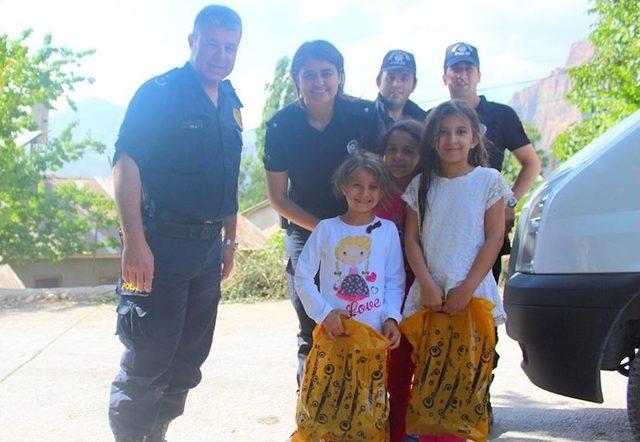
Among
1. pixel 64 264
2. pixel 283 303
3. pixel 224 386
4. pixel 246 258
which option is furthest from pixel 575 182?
pixel 64 264

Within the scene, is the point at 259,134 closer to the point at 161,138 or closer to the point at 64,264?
the point at 64,264

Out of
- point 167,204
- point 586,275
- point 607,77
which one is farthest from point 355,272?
point 607,77

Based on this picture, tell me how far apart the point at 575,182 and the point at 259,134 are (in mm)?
42415

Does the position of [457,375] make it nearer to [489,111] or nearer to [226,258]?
[226,258]

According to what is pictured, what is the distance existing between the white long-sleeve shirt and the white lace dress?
4.9 inches

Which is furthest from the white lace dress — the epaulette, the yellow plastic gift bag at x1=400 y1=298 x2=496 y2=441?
the epaulette

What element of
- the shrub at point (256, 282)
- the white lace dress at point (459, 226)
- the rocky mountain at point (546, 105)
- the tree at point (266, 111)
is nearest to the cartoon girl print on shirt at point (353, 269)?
the white lace dress at point (459, 226)

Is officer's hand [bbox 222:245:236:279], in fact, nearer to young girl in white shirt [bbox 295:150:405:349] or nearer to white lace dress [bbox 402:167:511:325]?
young girl in white shirt [bbox 295:150:405:349]

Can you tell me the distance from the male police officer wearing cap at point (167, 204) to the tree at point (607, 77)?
573 cm

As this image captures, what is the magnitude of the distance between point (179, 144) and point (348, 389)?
1.20 meters

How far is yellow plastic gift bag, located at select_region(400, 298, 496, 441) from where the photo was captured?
2828 mm

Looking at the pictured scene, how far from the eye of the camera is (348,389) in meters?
2.84

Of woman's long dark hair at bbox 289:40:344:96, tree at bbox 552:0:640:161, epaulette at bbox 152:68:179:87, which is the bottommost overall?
epaulette at bbox 152:68:179:87

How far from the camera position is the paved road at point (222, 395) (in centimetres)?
385
